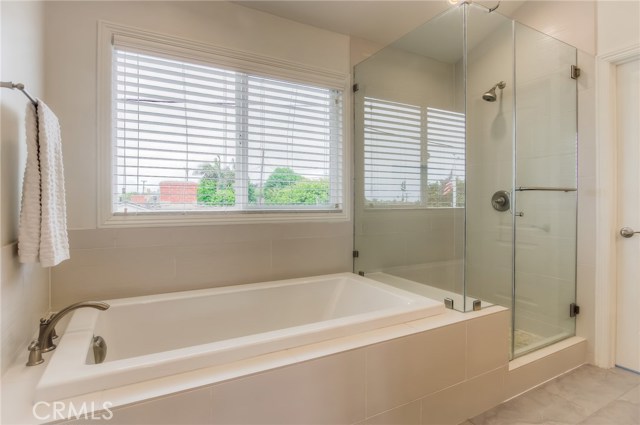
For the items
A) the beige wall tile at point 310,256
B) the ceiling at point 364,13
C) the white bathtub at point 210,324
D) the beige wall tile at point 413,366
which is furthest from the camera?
the beige wall tile at point 310,256

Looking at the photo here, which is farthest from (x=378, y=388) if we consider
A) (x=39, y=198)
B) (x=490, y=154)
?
(x=490, y=154)

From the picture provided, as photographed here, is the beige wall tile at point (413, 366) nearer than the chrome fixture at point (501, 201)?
Yes

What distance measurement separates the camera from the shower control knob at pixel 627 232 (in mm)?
1977

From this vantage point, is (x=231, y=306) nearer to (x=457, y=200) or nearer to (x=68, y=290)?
(x=68, y=290)

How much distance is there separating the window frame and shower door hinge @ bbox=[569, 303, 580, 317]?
1667mm

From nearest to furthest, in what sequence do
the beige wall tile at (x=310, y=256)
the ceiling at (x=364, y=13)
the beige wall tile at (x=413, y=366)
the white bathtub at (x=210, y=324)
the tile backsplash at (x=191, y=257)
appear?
1. the white bathtub at (x=210, y=324)
2. the beige wall tile at (x=413, y=366)
3. the tile backsplash at (x=191, y=257)
4. the ceiling at (x=364, y=13)
5. the beige wall tile at (x=310, y=256)

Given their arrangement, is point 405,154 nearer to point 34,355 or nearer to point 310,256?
point 310,256

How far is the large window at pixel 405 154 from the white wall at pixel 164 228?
1.48ft

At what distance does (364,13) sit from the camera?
7.23ft

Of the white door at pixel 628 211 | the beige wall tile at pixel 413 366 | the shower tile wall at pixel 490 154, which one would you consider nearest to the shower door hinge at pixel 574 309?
the white door at pixel 628 211

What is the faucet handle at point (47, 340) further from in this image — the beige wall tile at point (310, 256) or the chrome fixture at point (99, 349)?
the beige wall tile at point (310, 256)

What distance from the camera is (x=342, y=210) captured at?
242 cm

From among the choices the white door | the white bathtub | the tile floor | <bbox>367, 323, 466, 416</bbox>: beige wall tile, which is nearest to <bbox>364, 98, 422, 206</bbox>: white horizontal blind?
the white bathtub

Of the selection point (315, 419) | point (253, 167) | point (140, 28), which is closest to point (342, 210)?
point (253, 167)
